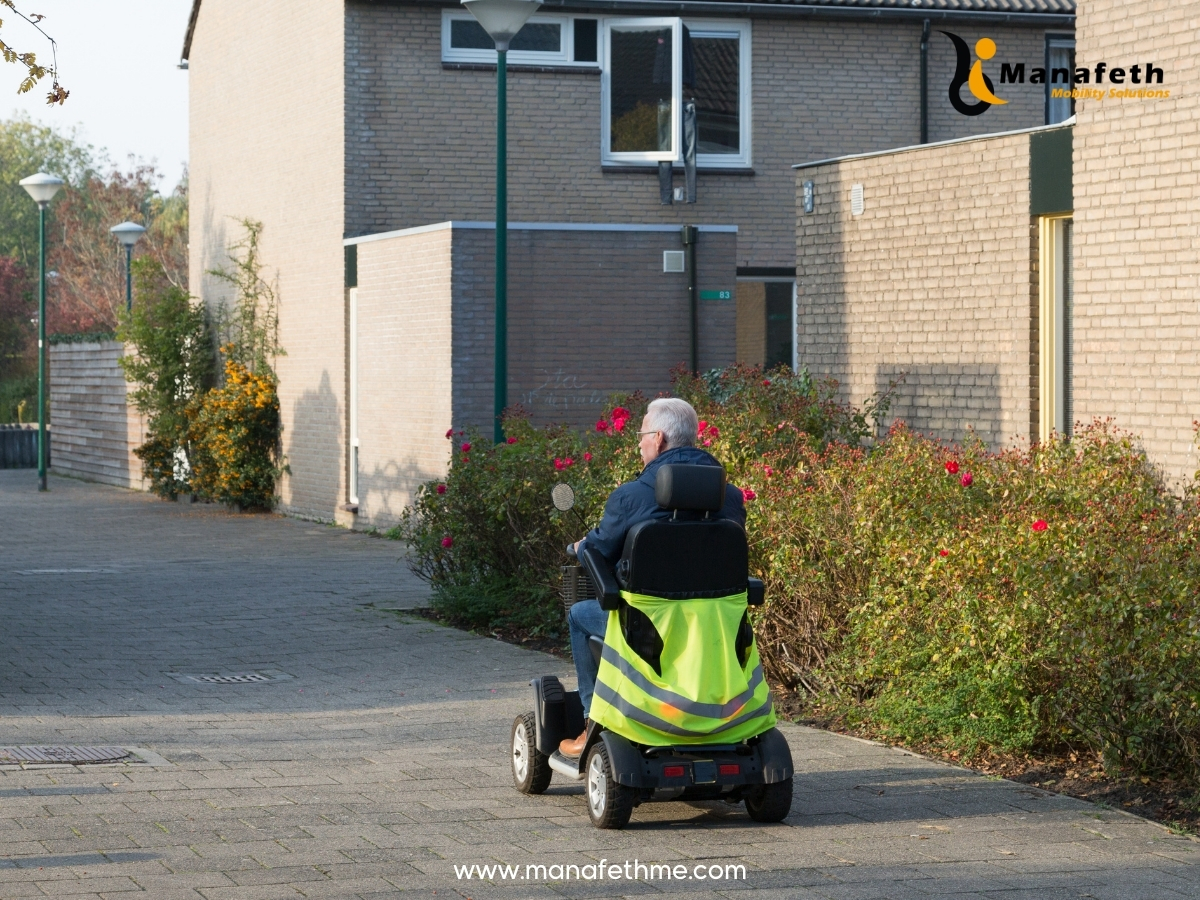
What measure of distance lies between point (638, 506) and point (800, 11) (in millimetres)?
16191

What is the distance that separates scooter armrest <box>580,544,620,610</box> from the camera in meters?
6.28

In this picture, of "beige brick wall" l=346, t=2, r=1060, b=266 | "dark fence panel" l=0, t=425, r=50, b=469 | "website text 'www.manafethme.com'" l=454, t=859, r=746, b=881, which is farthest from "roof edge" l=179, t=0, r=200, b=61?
"website text 'www.manafethme.com'" l=454, t=859, r=746, b=881

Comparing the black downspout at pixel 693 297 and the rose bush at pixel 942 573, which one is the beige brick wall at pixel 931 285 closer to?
the rose bush at pixel 942 573

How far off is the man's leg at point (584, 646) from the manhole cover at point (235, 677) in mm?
3913

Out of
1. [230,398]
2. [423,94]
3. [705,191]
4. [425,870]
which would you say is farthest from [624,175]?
[425,870]

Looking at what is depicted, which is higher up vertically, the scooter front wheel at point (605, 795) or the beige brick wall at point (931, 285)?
the beige brick wall at point (931, 285)

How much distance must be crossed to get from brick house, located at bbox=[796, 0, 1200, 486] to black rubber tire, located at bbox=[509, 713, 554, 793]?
5.16 metres

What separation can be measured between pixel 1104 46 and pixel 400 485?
10196mm

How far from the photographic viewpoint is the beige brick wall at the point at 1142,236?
34.4ft

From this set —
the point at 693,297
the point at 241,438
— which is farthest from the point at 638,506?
the point at 241,438

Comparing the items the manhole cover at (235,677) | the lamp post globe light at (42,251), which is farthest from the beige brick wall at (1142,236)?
the lamp post globe light at (42,251)

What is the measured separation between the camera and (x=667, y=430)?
653 centimetres

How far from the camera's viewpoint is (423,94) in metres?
20.5

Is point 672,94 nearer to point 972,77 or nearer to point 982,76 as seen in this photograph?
point 972,77
